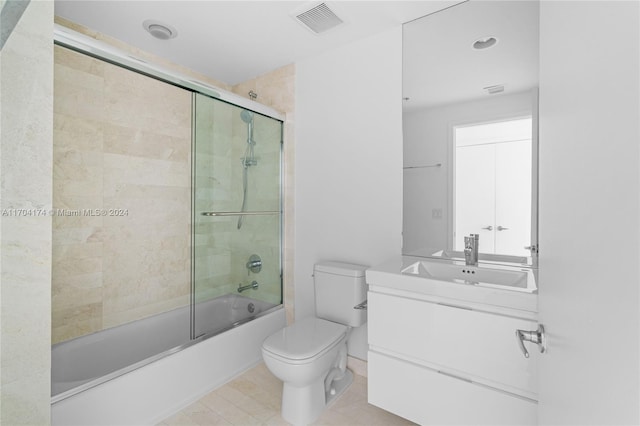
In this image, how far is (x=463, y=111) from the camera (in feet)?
6.00

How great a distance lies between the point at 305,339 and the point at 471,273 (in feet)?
3.24

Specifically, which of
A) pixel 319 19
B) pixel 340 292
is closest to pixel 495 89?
pixel 319 19

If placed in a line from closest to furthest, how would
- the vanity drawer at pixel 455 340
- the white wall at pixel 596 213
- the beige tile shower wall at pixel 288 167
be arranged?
the white wall at pixel 596 213 → the vanity drawer at pixel 455 340 → the beige tile shower wall at pixel 288 167

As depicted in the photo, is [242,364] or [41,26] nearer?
[41,26]

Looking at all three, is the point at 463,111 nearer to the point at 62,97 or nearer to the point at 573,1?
the point at 573,1

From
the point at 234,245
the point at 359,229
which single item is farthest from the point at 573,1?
Answer: the point at 234,245

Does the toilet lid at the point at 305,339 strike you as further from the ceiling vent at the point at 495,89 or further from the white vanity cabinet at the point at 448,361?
the ceiling vent at the point at 495,89

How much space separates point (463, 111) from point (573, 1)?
1.48 metres

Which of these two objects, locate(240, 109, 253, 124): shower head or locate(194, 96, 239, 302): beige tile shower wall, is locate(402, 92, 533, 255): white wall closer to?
locate(240, 109, 253, 124): shower head

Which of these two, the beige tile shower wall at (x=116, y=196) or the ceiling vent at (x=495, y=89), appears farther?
the beige tile shower wall at (x=116, y=196)

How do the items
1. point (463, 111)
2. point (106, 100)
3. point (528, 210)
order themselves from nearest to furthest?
point (528, 210) → point (463, 111) → point (106, 100)

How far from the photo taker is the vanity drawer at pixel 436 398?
48.0 inches

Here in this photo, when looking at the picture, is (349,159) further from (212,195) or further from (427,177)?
(212,195)

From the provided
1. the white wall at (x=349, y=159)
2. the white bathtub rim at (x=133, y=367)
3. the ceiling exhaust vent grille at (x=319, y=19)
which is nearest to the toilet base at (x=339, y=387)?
the white wall at (x=349, y=159)
